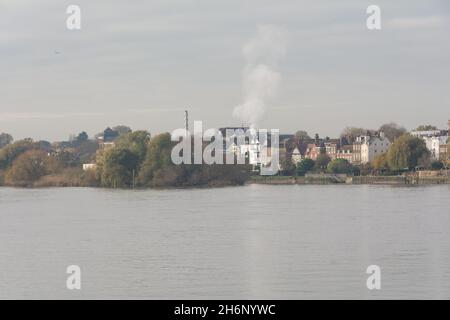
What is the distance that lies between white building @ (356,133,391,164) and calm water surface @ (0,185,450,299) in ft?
152

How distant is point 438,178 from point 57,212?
32.8m

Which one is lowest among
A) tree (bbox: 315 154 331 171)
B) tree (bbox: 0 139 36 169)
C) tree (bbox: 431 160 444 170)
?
tree (bbox: 431 160 444 170)

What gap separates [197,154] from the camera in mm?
58688

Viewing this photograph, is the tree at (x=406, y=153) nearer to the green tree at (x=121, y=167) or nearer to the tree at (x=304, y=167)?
the tree at (x=304, y=167)

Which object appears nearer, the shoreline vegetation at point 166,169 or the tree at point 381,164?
the shoreline vegetation at point 166,169

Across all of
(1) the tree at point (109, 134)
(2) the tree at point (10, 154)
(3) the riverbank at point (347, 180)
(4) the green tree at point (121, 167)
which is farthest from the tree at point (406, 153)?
(1) the tree at point (109, 134)

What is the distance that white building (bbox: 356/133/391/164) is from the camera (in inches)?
3130

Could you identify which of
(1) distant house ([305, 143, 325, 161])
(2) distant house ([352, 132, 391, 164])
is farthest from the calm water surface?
(1) distant house ([305, 143, 325, 161])

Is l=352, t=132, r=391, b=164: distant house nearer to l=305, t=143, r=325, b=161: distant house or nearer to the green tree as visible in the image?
l=305, t=143, r=325, b=161: distant house

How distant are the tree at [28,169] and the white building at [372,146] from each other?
24.9m

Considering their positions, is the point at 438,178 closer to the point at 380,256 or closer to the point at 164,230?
the point at 164,230

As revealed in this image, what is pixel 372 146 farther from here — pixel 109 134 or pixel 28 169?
pixel 109 134

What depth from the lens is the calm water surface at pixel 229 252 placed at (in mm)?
15625

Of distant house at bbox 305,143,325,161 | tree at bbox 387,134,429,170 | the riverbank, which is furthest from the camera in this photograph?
distant house at bbox 305,143,325,161
